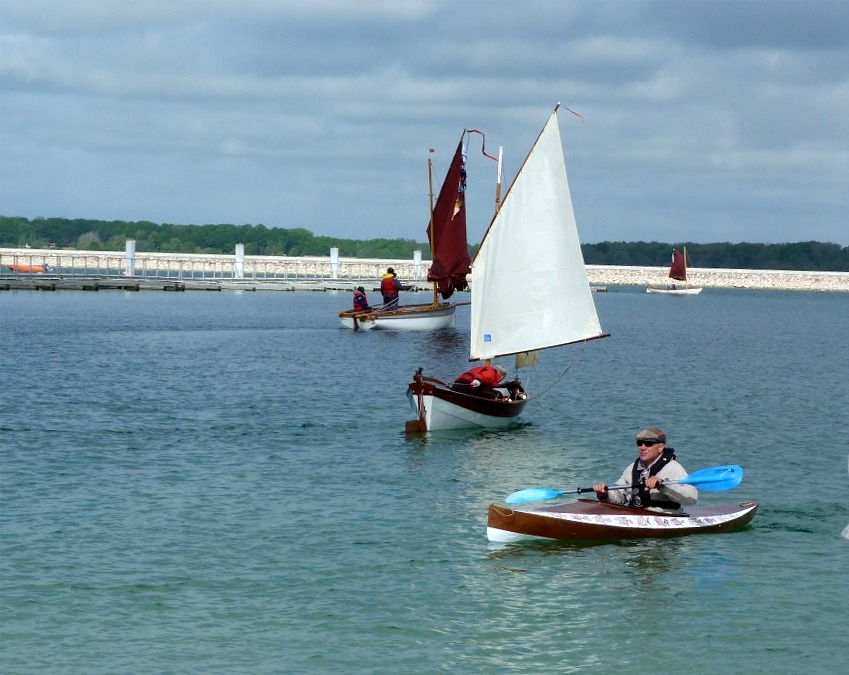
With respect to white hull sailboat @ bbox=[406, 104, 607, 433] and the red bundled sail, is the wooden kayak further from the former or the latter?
the red bundled sail

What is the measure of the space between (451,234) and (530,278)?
33959 millimetres

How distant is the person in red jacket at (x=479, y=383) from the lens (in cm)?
3816

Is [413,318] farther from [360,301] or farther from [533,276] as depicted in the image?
[533,276]

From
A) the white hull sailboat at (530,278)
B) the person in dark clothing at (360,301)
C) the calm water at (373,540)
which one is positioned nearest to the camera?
the calm water at (373,540)

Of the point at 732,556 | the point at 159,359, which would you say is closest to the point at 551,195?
the point at 732,556

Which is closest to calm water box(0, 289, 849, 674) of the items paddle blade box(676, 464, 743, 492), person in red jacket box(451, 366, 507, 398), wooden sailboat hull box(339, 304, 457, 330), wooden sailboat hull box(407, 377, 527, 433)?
wooden sailboat hull box(407, 377, 527, 433)

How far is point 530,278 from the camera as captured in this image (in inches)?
1561

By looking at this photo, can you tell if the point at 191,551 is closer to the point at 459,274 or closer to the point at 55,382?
the point at 55,382

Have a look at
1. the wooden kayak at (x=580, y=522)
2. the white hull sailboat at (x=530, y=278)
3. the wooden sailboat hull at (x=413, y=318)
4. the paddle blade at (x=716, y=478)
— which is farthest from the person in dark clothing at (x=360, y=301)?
the paddle blade at (x=716, y=478)

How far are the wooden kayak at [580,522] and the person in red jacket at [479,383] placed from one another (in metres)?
13.8

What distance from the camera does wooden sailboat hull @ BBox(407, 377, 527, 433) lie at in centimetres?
3722

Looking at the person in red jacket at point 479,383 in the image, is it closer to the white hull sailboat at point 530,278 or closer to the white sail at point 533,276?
the white hull sailboat at point 530,278

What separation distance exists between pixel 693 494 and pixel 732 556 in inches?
54.6

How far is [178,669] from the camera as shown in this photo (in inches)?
691
